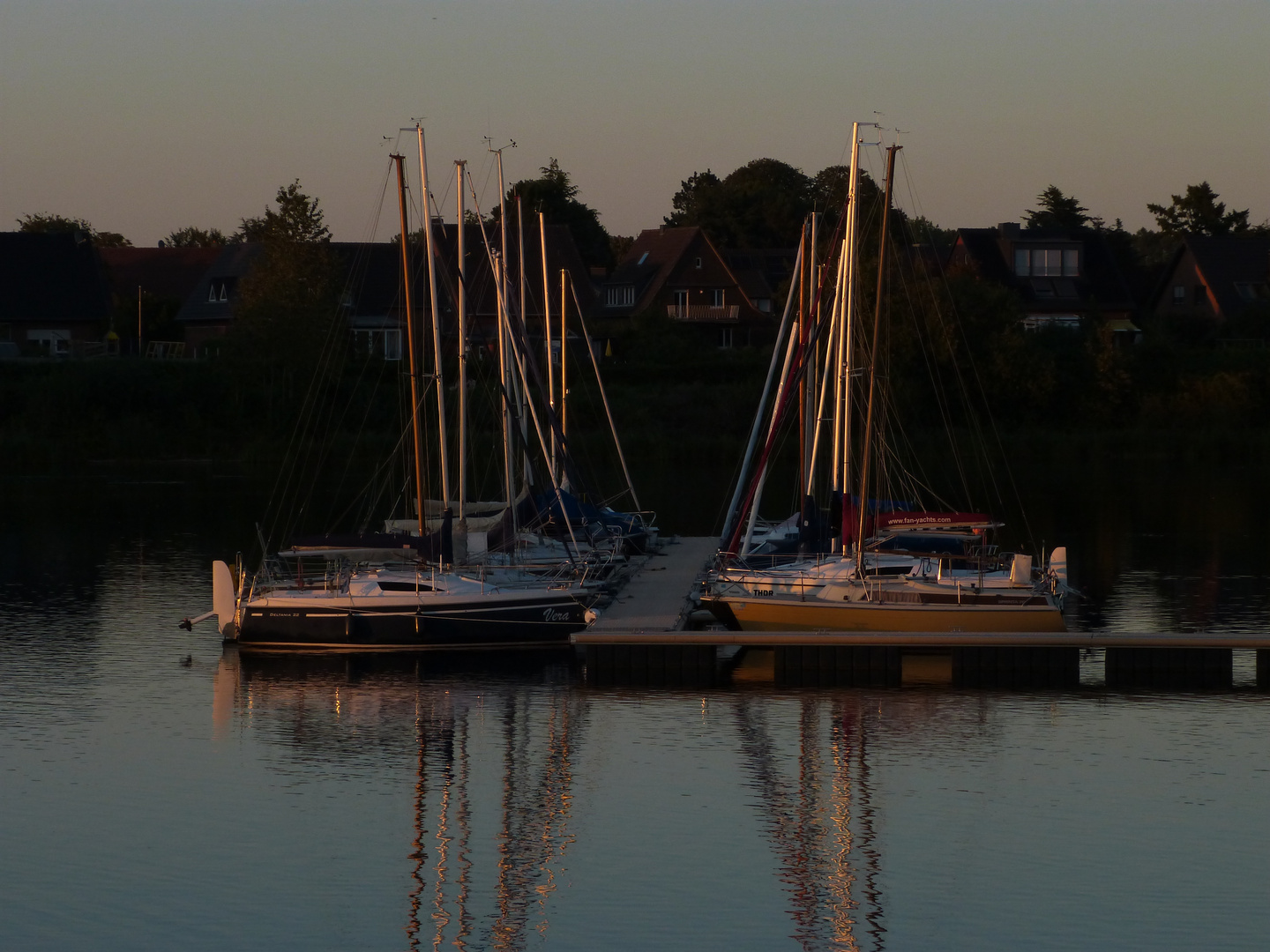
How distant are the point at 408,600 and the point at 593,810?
33.3 feet

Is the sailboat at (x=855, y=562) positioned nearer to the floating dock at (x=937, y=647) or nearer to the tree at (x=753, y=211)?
the floating dock at (x=937, y=647)

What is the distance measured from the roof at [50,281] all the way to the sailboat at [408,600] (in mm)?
64915

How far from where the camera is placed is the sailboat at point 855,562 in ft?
107

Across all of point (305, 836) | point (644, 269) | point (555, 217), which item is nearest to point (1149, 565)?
point (305, 836)

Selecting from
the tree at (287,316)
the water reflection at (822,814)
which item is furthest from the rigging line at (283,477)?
the water reflection at (822,814)

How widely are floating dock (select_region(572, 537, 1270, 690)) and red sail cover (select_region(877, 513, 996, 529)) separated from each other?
3.77 meters

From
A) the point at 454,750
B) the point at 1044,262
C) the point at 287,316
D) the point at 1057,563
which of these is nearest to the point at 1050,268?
the point at 1044,262

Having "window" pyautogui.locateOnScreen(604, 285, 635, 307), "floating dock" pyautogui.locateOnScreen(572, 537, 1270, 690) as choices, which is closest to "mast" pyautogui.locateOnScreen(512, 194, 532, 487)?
"floating dock" pyautogui.locateOnScreen(572, 537, 1270, 690)

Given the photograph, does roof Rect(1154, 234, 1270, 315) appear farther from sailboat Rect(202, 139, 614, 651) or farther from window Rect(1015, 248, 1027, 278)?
sailboat Rect(202, 139, 614, 651)

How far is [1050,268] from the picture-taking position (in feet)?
347

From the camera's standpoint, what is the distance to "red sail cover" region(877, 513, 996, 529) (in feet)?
115

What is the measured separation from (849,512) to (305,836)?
16.2m

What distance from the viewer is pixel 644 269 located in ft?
341

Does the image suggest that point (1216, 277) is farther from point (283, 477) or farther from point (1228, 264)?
point (283, 477)
